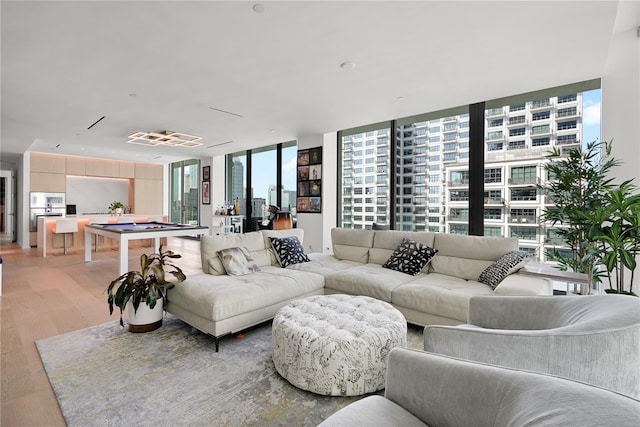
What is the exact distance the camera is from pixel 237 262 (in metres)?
3.31

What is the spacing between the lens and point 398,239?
3859 mm

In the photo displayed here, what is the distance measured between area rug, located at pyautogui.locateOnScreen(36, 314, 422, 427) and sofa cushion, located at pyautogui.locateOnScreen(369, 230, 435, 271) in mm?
1245

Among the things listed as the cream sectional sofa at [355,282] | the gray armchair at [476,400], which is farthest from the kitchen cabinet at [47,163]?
the gray armchair at [476,400]

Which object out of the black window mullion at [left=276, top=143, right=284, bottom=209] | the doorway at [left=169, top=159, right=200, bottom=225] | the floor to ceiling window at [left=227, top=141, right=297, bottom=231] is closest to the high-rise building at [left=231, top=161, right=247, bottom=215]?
the floor to ceiling window at [left=227, top=141, right=297, bottom=231]

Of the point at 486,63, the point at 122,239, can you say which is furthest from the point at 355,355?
the point at 122,239

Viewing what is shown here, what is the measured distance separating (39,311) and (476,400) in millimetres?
4292

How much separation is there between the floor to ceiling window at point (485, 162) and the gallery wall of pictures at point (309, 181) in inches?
28.2

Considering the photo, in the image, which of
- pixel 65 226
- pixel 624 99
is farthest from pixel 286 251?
pixel 65 226

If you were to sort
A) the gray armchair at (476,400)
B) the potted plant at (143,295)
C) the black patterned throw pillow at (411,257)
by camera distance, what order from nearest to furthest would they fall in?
the gray armchair at (476,400)
the potted plant at (143,295)
the black patterned throw pillow at (411,257)

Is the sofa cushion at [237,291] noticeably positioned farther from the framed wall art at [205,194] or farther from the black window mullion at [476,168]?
the framed wall art at [205,194]

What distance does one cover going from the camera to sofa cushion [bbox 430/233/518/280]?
10.3ft

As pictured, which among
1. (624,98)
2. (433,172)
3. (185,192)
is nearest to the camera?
(624,98)

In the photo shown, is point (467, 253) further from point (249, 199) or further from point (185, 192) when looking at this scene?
point (185, 192)

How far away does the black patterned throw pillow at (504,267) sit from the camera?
284cm
